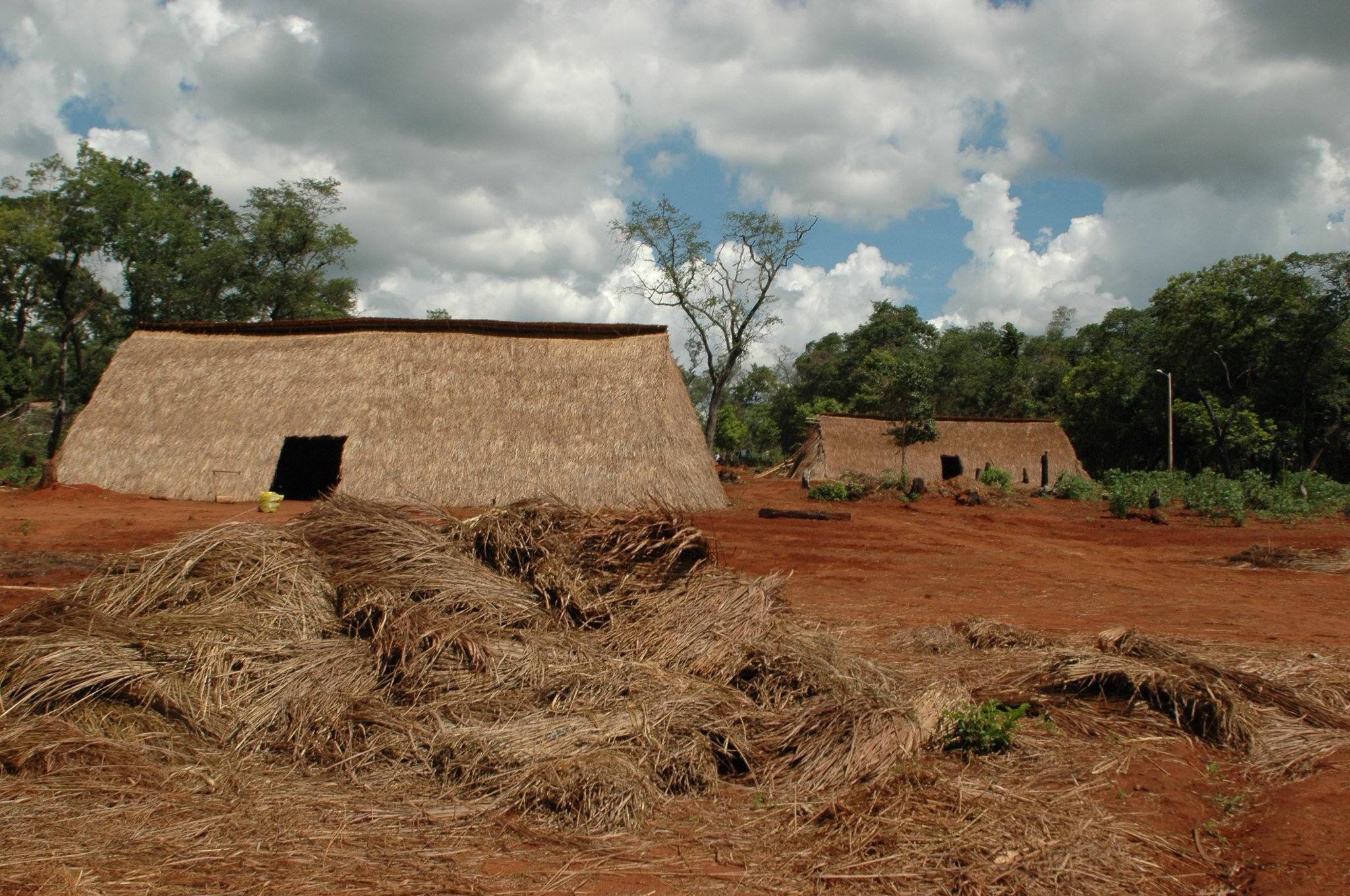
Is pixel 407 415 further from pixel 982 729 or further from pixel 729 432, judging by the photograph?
pixel 729 432

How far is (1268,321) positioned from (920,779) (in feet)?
101

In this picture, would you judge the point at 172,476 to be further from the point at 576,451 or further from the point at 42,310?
the point at 42,310

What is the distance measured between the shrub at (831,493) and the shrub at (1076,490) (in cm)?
668

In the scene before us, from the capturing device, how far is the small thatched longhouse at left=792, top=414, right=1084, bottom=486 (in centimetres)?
2778

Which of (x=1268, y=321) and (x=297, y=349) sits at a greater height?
(x=1268, y=321)

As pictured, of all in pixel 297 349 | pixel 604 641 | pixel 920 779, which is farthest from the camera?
pixel 297 349

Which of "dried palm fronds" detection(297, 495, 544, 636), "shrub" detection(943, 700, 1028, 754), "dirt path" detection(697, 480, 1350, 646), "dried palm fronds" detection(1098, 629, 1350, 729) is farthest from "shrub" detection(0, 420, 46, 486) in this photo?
"dried palm fronds" detection(1098, 629, 1350, 729)

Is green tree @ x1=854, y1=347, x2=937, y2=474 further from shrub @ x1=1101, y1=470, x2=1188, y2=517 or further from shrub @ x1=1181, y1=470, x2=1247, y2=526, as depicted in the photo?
shrub @ x1=1181, y1=470, x2=1247, y2=526

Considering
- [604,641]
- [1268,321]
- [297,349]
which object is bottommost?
[604,641]

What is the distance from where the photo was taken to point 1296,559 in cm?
1061

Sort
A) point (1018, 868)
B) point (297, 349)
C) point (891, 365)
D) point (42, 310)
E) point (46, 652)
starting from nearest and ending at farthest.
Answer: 1. point (1018, 868)
2. point (46, 652)
3. point (297, 349)
4. point (42, 310)
5. point (891, 365)

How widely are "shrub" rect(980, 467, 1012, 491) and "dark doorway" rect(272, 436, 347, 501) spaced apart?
18.0 m

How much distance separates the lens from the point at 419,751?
11.9ft

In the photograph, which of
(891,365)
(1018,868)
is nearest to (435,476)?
(1018,868)
